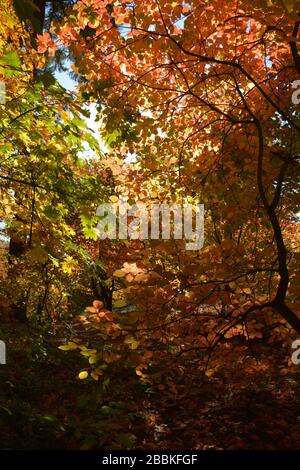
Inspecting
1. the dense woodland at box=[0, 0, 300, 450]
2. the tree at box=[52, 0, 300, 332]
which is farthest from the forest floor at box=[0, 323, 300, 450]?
the tree at box=[52, 0, 300, 332]

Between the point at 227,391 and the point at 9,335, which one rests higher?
the point at 9,335

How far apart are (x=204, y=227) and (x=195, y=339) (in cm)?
614

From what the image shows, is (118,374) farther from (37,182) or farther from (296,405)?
(37,182)

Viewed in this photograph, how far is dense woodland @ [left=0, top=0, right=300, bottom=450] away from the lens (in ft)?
12.7

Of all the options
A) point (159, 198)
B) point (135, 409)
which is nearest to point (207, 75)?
point (159, 198)

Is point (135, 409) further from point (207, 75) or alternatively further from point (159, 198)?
point (207, 75)

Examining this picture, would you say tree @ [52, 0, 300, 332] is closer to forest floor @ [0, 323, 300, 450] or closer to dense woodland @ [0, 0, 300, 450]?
dense woodland @ [0, 0, 300, 450]

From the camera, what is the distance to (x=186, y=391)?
7.93 meters

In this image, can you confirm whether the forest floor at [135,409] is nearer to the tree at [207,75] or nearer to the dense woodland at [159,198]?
the dense woodland at [159,198]

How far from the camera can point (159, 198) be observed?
6102mm

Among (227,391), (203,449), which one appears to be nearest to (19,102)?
(203,449)

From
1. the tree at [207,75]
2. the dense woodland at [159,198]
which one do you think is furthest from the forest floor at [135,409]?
the tree at [207,75]

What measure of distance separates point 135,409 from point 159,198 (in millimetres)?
3898

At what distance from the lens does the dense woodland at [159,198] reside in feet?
12.7
